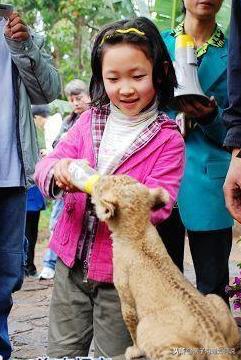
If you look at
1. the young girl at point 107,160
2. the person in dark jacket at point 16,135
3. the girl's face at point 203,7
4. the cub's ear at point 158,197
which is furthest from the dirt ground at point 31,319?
the girl's face at point 203,7

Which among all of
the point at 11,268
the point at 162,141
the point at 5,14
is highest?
the point at 5,14

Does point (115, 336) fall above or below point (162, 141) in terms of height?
below

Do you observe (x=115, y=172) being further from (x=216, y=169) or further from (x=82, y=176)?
(x=216, y=169)

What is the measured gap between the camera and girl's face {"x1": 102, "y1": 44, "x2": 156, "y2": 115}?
2248 mm

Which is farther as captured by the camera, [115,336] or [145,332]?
[115,336]

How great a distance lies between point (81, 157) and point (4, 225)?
120 cm

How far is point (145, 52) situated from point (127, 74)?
0.12 m

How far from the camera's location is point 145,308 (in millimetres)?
1952

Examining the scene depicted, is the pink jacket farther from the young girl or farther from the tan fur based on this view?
the tan fur

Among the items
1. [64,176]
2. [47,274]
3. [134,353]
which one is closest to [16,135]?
[64,176]

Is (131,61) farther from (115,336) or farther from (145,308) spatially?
(115,336)

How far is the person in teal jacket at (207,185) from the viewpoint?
305 cm

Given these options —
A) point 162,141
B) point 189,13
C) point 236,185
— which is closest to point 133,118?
point 162,141

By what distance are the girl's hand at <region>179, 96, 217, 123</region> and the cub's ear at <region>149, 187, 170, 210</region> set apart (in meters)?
0.84
